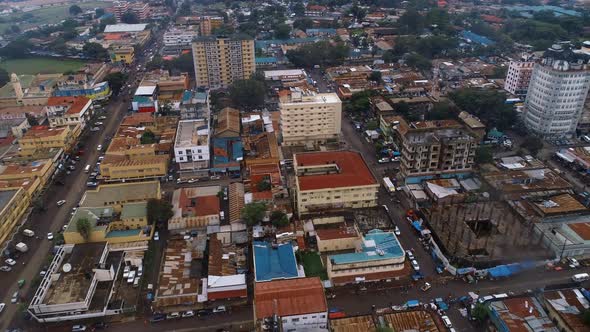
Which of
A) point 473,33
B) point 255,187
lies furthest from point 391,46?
point 255,187

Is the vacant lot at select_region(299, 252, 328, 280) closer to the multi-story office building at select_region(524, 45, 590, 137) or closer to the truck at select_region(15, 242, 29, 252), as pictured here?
the truck at select_region(15, 242, 29, 252)

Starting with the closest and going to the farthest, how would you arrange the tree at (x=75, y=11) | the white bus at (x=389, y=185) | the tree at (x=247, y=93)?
the white bus at (x=389, y=185) < the tree at (x=247, y=93) < the tree at (x=75, y=11)

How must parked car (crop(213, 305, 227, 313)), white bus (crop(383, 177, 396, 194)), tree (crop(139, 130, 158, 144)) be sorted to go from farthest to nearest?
tree (crop(139, 130, 158, 144)) < white bus (crop(383, 177, 396, 194)) < parked car (crop(213, 305, 227, 313))

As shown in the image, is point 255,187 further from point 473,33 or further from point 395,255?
point 473,33

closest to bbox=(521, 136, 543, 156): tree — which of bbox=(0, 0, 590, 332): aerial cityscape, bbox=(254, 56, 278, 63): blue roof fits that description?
bbox=(0, 0, 590, 332): aerial cityscape

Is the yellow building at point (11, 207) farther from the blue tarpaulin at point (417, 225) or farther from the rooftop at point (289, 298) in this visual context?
the blue tarpaulin at point (417, 225)

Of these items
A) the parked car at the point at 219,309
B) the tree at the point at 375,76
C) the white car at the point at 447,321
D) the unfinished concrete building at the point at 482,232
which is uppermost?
the tree at the point at 375,76

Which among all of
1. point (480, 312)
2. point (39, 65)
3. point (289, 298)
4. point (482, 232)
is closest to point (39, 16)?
point (39, 65)

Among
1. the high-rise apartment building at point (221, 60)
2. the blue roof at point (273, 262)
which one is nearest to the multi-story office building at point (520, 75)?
the high-rise apartment building at point (221, 60)

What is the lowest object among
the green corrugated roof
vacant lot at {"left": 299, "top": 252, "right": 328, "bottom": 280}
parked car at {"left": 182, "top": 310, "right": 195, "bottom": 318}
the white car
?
parked car at {"left": 182, "top": 310, "right": 195, "bottom": 318}
